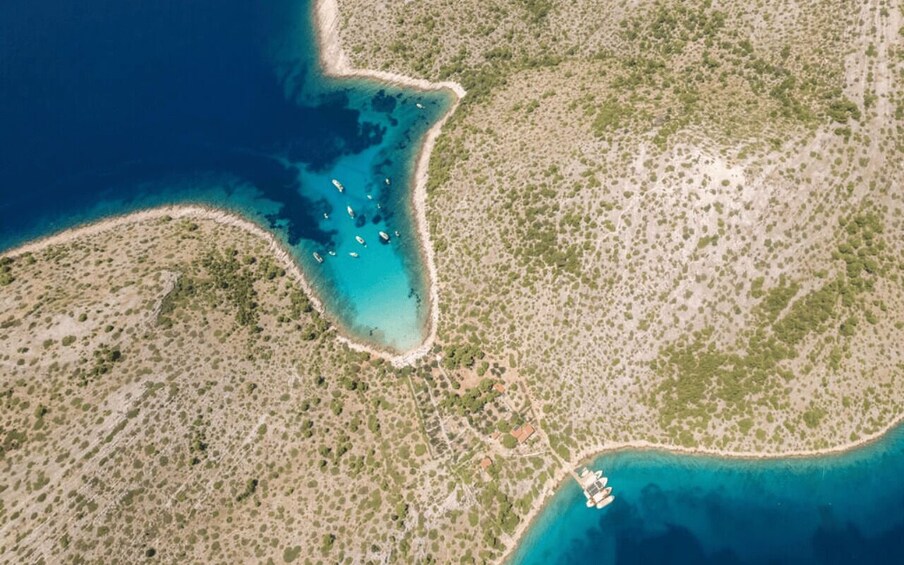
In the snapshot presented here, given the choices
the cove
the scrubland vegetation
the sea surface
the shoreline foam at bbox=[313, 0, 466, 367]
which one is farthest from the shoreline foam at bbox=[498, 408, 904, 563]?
the sea surface

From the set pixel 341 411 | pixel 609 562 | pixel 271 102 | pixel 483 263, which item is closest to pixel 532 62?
pixel 483 263

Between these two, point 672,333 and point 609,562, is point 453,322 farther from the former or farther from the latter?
point 609,562

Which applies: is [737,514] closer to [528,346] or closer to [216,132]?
[528,346]

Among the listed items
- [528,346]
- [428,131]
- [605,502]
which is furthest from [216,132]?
[605,502]

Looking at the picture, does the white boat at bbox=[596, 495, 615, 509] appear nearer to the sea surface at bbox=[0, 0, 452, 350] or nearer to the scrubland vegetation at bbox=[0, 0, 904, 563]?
the scrubland vegetation at bbox=[0, 0, 904, 563]

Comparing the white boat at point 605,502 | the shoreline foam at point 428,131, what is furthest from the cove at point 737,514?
the shoreline foam at point 428,131

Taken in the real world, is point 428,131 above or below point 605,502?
above
